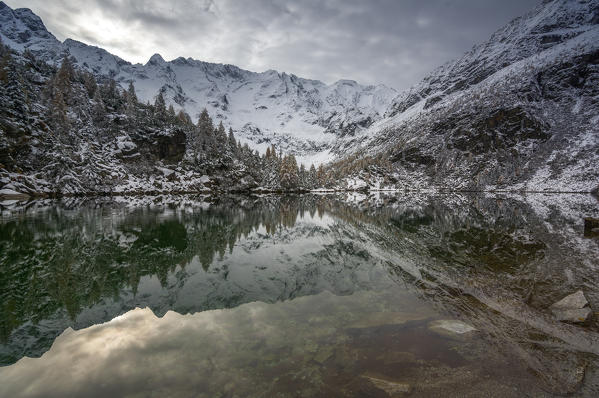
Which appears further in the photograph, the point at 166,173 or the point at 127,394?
the point at 166,173

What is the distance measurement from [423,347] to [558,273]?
13086 mm

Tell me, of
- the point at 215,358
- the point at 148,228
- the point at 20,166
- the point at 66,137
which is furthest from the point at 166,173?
the point at 215,358

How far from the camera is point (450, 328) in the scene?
386 inches

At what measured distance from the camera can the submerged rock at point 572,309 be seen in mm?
9977

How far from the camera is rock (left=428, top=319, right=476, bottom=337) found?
9477 mm

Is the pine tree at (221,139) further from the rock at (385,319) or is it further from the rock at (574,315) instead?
the rock at (574,315)

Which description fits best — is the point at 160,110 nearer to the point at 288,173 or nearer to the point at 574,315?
the point at 288,173

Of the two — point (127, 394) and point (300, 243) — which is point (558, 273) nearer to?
point (300, 243)

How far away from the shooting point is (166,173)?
11400 centimetres

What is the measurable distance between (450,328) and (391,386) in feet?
14.3

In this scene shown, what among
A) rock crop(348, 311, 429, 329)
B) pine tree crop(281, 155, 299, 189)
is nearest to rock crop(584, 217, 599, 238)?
rock crop(348, 311, 429, 329)

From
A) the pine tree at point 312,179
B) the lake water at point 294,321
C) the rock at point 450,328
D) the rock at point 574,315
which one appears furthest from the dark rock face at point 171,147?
the rock at point 574,315

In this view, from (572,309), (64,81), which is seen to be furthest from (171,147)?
(572,309)

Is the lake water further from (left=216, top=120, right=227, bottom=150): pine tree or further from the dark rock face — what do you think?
(left=216, top=120, right=227, bottom=150): pine tree
